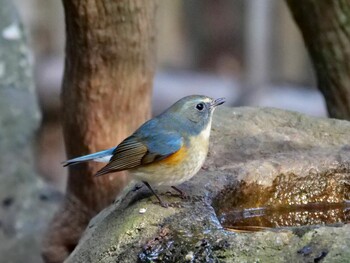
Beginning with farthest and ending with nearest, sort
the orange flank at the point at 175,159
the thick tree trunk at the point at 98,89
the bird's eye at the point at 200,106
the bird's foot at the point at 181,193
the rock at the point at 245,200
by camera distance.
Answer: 1. the thick tree trunk at the point at 98,89
2. the bird's eye at the point at 200,106
3. the orange flank at the point at 175,159
4. the bird's foot at the point at 181,193
5. the rock at the point at 245,200

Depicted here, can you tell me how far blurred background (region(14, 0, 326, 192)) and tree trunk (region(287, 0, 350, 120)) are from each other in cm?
393

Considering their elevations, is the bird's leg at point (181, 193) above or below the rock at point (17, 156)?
above

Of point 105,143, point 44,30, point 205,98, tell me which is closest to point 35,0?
point 44,30

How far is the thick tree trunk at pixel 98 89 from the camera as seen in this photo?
16.9ft

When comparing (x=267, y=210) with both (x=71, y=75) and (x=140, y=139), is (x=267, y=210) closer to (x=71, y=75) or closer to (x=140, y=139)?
(x=140, y=139)

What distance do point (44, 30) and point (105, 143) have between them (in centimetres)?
646

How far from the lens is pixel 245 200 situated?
4234 mm

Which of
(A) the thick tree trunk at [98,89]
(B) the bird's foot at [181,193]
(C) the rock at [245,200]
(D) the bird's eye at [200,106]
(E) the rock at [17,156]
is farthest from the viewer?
(E) the rock at [17,156]

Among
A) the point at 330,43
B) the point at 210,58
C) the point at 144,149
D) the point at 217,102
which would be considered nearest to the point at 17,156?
the point at 330,43

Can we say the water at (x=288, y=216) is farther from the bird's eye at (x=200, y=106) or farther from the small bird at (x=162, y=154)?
the bird's eye at (x=200, y=106)

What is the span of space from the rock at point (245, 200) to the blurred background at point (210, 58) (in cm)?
504

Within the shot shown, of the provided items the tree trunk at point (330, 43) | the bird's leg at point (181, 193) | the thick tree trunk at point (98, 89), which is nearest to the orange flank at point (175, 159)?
the bird's leg at point (181, 193)

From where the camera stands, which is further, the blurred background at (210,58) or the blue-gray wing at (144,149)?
the blurred background at (210,58)

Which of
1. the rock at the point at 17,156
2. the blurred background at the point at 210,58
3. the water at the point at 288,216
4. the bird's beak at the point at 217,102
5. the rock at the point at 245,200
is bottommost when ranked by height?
the blurred background at the point at 210,58
